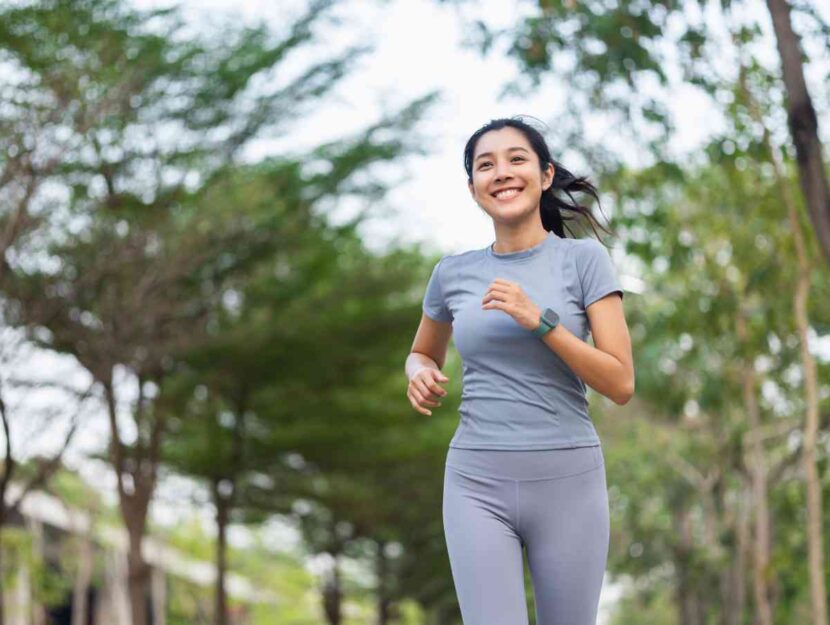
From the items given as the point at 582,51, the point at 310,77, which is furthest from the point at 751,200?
the point at 582,51

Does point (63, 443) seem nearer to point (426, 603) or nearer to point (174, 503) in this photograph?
point (174, 503)

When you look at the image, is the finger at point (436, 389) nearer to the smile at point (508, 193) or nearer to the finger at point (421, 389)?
the finger at point (421, 389)

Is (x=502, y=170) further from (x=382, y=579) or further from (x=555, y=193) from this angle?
(x=382, y=579)

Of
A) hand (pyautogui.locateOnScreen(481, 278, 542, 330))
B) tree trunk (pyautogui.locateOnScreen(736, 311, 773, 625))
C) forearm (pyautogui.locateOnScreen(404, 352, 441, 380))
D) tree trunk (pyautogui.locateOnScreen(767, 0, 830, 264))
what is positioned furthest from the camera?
tree trunk (pyautogui.locateOnScreen(736, 311, 773, 625))

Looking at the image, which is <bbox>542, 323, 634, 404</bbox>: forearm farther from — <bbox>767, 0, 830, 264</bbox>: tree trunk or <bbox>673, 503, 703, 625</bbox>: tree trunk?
<bbox>673, 503, 703, 625</bbox>: tree trunk

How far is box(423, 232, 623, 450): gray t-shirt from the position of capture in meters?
2.78

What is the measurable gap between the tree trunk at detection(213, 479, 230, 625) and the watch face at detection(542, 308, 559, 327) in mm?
17829

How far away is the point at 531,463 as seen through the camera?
275 centimetres

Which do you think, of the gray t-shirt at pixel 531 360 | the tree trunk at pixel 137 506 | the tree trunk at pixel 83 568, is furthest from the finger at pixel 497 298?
the tree trunk at pixel 83 568

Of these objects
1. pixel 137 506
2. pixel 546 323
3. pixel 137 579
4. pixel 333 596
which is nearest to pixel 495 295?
pixel 546 323

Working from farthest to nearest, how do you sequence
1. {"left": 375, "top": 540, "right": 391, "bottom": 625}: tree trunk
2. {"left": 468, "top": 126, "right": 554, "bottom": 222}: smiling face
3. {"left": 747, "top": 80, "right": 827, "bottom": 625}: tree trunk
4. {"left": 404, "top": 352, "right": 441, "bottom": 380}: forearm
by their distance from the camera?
{"left": 375, "top": 540, "right": 391, "bottom": 625}: tree trunk
{"left": 747, "top": 80, "right": 827, "bottom": 625}: tree trunk
{"left": 404, "top": 352, "right": 441, "bottom": 380}: forearm
{"left": 468, "top": 126, "right": 554, "bottom": 222}: smiling face

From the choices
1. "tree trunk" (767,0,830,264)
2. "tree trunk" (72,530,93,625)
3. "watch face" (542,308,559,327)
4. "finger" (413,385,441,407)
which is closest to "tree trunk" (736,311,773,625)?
"tree trunk" (767,0,830,264)

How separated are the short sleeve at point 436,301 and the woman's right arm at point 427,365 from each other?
16 mm

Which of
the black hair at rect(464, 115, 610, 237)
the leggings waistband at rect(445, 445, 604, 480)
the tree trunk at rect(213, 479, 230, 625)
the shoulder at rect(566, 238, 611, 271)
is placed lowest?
the tree trunk at rect(213, 479, 230, 625)
